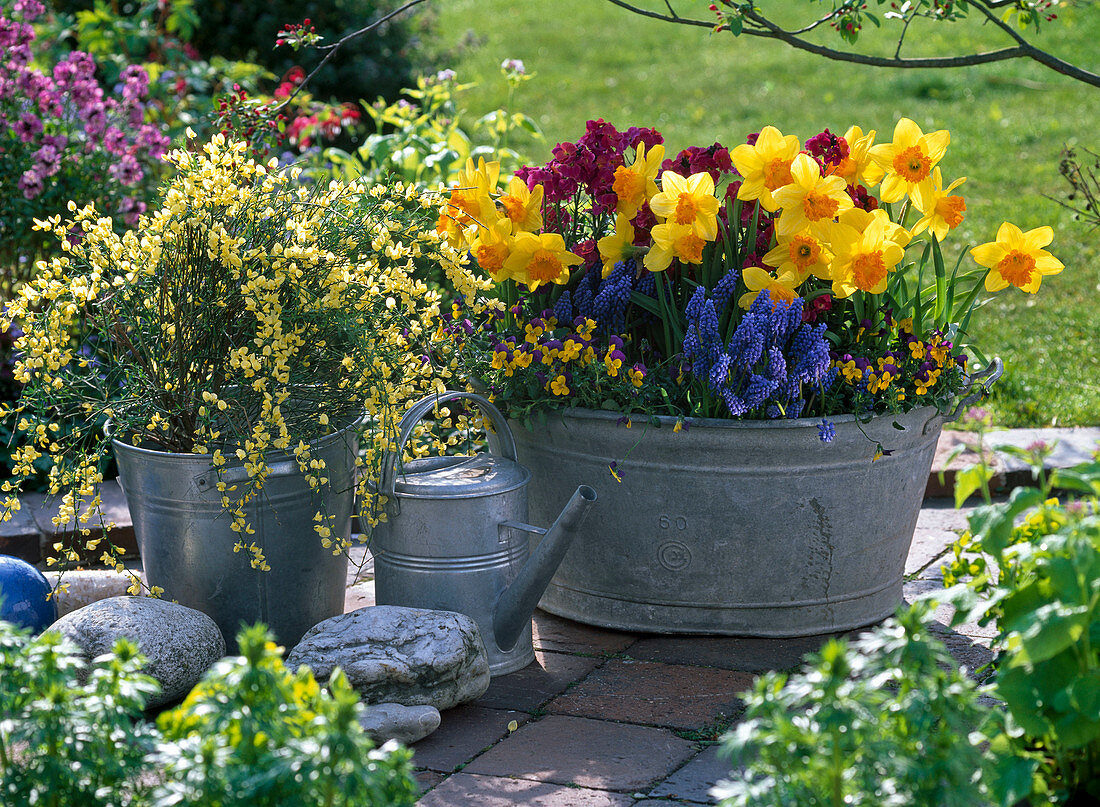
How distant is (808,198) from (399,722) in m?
1.41

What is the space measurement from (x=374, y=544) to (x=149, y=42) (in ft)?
16.7

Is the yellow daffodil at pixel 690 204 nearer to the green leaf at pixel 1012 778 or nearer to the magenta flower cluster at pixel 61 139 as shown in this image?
the green leaf at pixel 1012 778

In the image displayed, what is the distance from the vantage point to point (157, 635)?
97.6 inches

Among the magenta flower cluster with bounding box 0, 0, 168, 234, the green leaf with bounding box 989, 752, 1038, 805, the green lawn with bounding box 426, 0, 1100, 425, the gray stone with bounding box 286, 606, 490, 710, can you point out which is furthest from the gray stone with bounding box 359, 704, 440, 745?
the green lawn with bounding box 426, 0, 1100, 425

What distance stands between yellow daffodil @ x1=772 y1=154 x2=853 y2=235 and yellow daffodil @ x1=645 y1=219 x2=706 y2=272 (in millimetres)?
194

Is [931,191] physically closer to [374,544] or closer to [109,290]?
[374,544]

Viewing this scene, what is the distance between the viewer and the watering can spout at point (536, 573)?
2.59 metres

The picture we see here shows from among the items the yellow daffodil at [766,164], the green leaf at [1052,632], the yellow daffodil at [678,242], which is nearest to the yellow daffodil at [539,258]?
the yellow daffodil at [678,242]

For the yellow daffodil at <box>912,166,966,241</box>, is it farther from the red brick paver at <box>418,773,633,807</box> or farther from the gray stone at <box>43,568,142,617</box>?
the gray stone at <box>43,568,142,617</box>

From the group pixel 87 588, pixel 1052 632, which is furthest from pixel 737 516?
pixel 87 588

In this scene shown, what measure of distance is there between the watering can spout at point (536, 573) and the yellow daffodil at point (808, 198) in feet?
2.46

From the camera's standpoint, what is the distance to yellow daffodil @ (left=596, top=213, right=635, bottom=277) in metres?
2.83

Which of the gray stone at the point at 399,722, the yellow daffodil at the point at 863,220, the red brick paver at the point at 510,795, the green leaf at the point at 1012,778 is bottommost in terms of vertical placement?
the red brick paver at the point at 510,795

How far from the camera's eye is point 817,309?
9.04 feet
